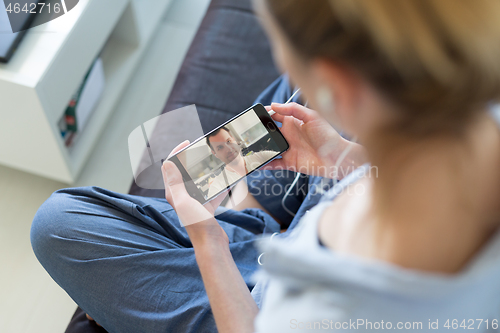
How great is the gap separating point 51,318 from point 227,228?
2.01 ft

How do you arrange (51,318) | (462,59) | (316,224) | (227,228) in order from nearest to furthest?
(462,59) → (316,224) → (227,228) → (51,318)

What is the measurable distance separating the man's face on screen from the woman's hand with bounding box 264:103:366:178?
8cm

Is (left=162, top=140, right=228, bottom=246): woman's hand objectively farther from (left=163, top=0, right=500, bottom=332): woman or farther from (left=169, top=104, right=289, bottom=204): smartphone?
(left=163, top=0, right=500, bottom=332): woman

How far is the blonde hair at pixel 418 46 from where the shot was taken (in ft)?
0.83

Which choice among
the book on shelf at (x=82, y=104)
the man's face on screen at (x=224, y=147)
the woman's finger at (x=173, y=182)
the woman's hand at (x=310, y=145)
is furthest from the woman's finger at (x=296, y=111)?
the book on shelf at (x=82, y=104)

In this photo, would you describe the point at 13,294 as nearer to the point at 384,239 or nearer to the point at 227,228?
the point at 227,228

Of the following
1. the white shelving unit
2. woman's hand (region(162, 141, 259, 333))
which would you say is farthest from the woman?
the white shelving unit

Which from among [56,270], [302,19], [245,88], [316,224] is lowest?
[56,270]

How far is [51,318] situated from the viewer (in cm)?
105

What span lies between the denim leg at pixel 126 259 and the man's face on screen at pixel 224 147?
139 mm

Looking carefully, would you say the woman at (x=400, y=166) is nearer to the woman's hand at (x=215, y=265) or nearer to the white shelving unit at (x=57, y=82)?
the woman's hand at (x=215, y=265)

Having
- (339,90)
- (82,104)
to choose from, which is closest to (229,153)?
(339,90)

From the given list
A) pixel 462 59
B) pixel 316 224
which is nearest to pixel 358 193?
pixel 316 224

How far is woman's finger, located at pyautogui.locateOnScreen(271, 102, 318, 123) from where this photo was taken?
2.47 ft
